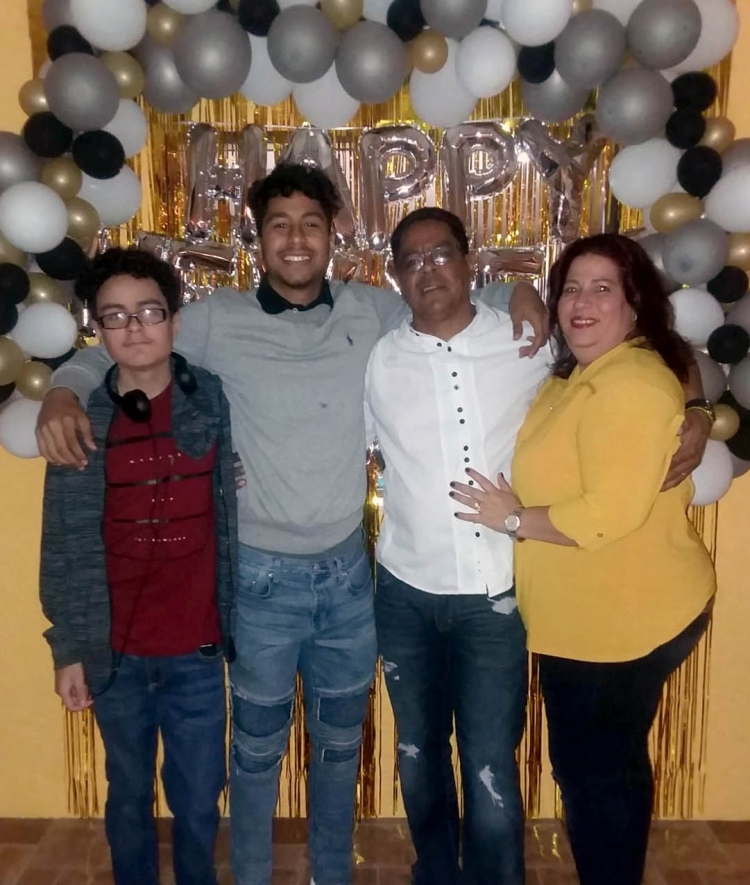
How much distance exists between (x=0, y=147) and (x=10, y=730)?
5.52 ft

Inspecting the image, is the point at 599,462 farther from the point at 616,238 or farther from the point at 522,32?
the point at 522,32

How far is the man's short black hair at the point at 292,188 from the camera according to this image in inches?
73.4

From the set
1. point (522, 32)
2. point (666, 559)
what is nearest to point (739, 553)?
point (666, 559)

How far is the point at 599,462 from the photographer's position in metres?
1.48

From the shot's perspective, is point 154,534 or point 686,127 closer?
point 154,534

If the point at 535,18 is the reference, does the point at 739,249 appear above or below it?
below

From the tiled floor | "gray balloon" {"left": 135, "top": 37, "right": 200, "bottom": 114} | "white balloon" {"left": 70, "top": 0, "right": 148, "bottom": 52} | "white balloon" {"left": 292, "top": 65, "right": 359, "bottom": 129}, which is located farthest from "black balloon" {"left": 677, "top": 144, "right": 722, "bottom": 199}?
the tiled floor

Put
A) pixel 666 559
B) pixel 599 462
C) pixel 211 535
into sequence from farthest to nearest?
pixel 211 535, pixel 666 559, pixel 599 462

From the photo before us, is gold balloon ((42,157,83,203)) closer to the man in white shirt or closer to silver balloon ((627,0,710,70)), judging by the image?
the man in white shirt

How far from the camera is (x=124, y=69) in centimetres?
183

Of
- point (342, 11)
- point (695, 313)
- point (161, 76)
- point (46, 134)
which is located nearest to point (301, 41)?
point (342, 11)

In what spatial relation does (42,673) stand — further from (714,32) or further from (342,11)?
(714,32)

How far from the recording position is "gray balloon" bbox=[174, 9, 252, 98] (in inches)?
68.9

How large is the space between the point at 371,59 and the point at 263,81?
1.01 ft
